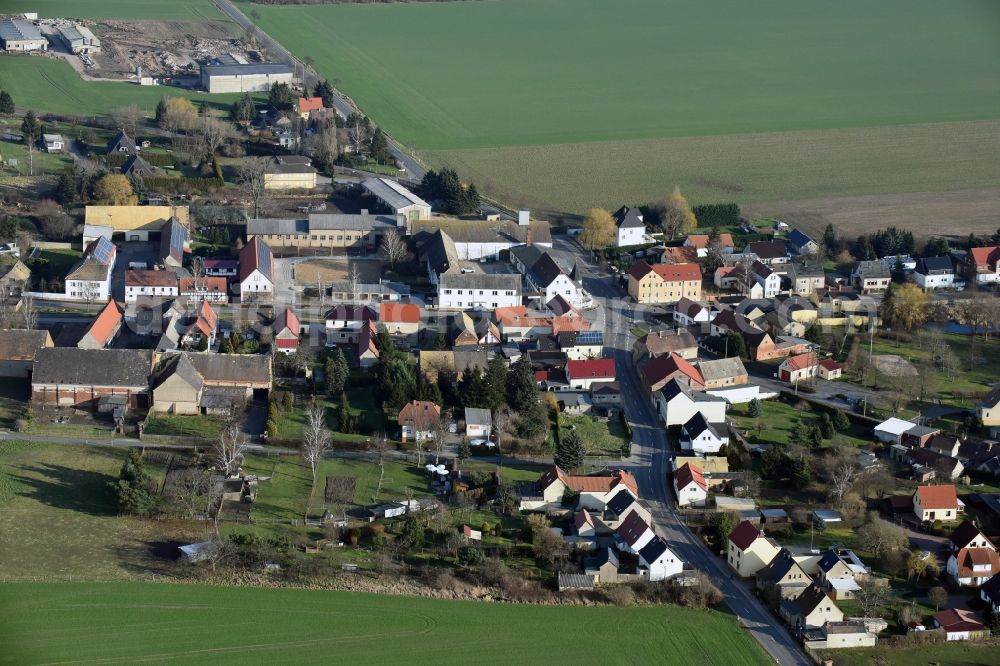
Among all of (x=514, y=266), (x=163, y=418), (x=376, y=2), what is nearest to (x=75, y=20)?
(x=376, y=2)

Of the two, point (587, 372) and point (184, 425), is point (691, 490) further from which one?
point (184, 425)

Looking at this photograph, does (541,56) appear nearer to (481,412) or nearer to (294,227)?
(294,227)

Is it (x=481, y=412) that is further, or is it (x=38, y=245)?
(x=38, y=245)

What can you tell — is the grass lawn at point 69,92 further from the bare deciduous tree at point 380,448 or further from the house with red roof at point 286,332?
the bare deciduous tree at point 380,448

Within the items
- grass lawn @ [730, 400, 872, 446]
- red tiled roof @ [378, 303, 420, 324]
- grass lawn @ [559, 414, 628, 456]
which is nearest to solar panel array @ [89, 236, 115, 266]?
red tiled roof @ [378, 303, 420, 324]

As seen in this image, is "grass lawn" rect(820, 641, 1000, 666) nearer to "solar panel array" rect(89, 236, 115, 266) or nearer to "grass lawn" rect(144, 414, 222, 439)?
"grass lawn" rect(144, 414, 222, 439)

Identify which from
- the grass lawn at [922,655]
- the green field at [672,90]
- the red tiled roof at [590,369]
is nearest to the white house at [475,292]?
the red tiled roof at [590,369]
